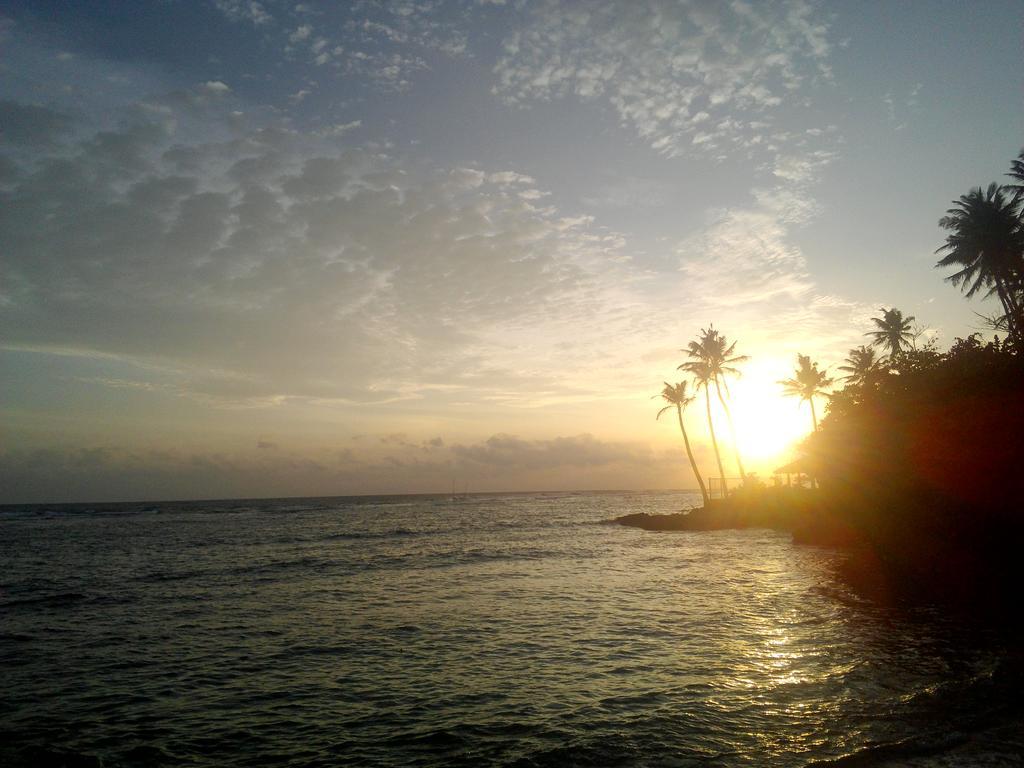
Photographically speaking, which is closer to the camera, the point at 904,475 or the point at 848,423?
the point at 904,475

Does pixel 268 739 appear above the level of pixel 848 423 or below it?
below

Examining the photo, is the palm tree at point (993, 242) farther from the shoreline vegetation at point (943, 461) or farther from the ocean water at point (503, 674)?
the ocean water at point (503, 674)

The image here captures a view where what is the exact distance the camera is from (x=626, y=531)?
184 ft

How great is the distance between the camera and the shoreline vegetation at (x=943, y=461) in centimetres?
2244

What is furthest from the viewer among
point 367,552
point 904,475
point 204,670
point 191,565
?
point 367,552

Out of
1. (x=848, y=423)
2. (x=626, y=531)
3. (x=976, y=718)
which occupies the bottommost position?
(x=626, y=531)

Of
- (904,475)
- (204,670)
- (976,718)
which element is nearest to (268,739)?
(204,670)

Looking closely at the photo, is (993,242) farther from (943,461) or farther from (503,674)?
(503,674)

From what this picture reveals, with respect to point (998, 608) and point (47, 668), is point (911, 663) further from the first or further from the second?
point (47, 668)

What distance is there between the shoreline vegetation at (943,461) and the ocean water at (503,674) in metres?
4.55

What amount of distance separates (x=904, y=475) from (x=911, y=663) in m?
17.7

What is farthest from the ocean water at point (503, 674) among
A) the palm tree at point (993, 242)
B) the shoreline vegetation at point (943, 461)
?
the palm tree at point (993, 242)

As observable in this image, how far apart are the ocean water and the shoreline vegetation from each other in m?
4.55

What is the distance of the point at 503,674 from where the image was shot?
12898mm
